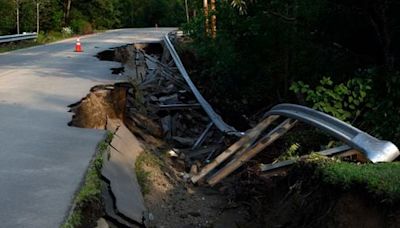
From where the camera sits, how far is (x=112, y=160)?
6.65 m

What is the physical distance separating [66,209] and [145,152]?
4140mm

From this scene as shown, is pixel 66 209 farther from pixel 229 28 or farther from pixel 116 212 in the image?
pixel 229 28

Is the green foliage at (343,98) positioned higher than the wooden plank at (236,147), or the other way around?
the green foliage at (343,98)

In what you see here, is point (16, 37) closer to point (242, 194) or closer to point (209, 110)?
point (209, 110)

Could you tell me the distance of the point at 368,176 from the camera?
16.2ft

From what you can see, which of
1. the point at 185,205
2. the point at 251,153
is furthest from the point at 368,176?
the point at 251,153

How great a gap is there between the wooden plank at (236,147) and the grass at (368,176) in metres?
2.98

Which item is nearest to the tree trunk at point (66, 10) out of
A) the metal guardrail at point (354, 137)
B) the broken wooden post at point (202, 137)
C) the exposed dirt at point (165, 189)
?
the broken wooden post at point (202, 137)

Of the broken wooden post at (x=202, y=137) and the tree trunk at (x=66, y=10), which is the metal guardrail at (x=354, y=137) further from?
the tree trunk at (x=66, y=10)

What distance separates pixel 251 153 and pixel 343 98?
188 cm

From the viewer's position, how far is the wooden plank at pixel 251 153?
806cm

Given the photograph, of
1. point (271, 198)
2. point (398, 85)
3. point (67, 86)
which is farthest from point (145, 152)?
point (398, 85)

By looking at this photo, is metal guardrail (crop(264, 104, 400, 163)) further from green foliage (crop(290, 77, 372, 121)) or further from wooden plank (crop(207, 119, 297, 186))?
green foliage (crop(290, 77, 372, 121))

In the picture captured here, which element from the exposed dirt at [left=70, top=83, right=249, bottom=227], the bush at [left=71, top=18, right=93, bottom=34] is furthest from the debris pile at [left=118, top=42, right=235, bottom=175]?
the bush at [left=71, top=18, right=93, bottom=34]
